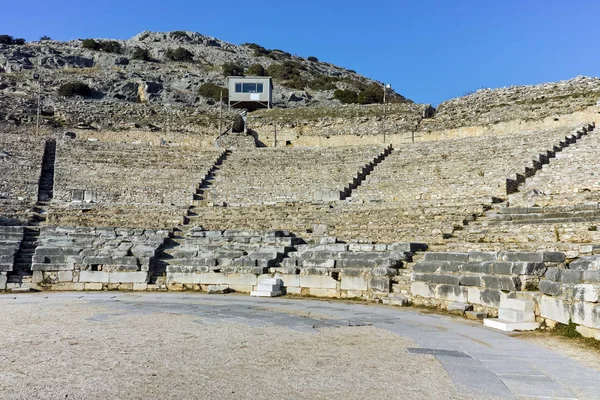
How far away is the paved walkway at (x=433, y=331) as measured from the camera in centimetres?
462

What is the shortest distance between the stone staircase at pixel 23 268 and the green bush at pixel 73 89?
28.6 metres

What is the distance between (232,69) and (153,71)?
31.9ft

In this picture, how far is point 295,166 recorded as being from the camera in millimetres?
24953

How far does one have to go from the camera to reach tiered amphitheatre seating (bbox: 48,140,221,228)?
59.4 feet

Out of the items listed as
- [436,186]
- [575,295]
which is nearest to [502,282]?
[575,295]

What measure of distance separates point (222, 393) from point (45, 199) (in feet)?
62.4

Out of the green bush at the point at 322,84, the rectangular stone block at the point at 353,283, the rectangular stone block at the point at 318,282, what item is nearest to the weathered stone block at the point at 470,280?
the rectangular stone block at the point at 353,283

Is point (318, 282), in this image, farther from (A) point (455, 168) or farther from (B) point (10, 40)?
(B) point (10, 40)

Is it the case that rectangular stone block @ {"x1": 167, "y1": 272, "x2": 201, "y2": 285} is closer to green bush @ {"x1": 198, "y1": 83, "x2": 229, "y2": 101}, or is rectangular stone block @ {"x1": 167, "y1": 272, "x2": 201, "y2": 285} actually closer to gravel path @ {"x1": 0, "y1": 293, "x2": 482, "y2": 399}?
gravel path @ {"x1": 0, "y1": 293, "x2": 482, "y2": 399}

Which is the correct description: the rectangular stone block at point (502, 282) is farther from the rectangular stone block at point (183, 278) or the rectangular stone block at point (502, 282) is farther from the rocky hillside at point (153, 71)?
the rocky hillside at point (153, 71)

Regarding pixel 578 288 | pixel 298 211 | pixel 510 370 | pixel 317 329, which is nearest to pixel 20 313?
pixel 317 329

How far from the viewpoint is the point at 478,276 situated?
930cm

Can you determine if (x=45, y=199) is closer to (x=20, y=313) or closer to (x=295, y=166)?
(x=295, y=166)

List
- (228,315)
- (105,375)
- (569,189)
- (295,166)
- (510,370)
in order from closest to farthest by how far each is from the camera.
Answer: (105,375) < (510,370) < (228,315) < (569,189) < (295,166)
